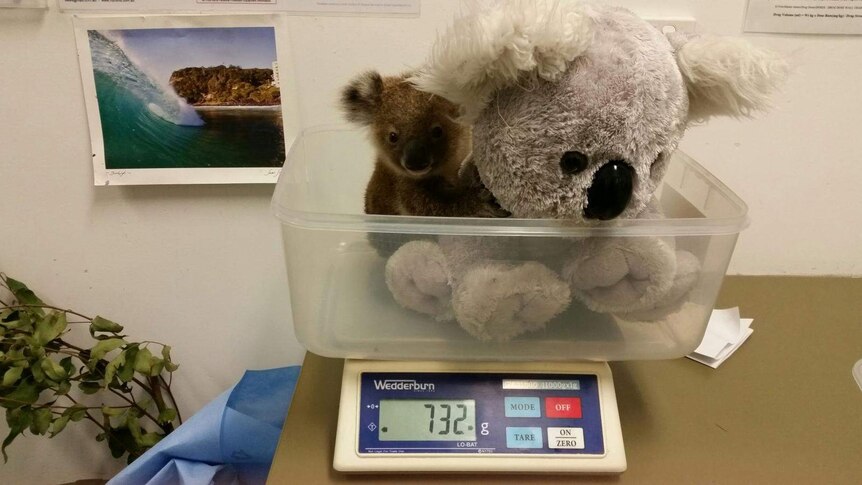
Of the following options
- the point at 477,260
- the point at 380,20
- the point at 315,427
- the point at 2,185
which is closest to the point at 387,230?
the point at 477,260

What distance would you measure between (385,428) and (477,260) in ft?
0.52

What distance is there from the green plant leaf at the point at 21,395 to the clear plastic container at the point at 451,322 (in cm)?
47

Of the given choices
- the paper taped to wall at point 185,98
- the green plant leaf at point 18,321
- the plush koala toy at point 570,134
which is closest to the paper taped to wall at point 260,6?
the paper taped to wall at point 185,98

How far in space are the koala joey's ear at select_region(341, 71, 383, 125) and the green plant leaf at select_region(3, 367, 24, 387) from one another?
1.86 feet

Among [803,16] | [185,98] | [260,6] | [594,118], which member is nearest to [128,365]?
[185,98]

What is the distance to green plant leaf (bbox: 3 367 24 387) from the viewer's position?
748mm

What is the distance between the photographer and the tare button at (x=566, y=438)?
49 centimetres

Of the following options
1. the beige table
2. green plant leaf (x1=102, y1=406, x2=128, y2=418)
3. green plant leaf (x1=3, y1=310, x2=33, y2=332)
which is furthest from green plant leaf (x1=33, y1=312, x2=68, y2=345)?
the beige table

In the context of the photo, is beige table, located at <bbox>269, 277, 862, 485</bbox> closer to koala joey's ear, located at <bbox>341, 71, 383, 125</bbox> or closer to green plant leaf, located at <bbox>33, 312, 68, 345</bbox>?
koala joey's ear, located at <bbox>341, 71, 383, 125</bbox>

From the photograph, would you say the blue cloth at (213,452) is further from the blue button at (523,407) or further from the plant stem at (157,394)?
the blue button at (523,407)

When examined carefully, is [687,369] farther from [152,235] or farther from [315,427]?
[152,235]

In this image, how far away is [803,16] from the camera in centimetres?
73

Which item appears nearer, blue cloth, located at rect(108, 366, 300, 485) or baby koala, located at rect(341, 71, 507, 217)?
baby koala, located at rect(341, 71, 507, 217)

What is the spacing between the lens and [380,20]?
721 mm
